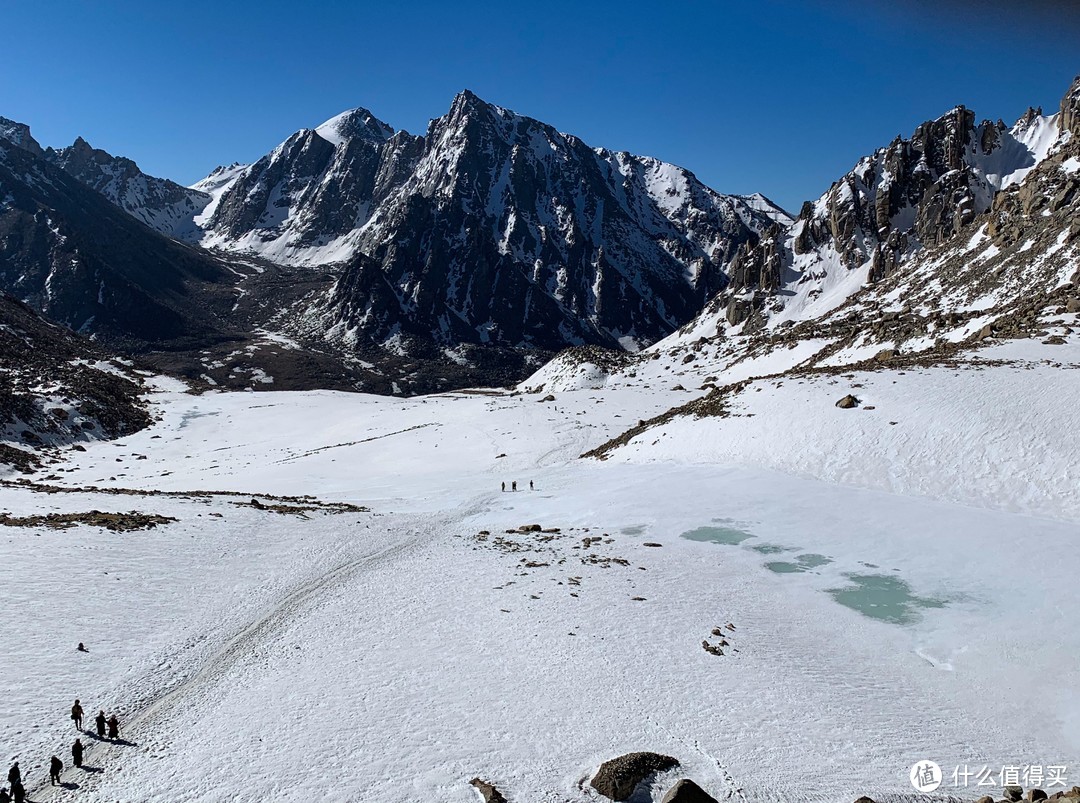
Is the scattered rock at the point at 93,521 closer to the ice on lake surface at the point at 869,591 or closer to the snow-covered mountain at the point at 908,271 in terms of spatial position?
the ice on lake surface at the point at 869,591

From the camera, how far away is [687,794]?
36.9 feet

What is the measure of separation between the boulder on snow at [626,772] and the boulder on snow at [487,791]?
1.87 meters

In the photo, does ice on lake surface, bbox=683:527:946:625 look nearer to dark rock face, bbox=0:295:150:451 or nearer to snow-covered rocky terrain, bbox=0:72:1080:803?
snow-covered rocky terrain, bbox=0:72:1080:803

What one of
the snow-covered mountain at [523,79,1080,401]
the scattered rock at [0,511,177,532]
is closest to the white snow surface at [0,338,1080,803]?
the scattered rock at [0,511,177,532]

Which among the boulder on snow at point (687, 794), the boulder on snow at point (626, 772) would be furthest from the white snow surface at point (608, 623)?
the boulder on snow at point (687, 794)

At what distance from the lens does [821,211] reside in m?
174

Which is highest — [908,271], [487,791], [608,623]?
[908,271]

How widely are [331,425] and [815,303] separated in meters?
118

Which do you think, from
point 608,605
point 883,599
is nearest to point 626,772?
point 608,605

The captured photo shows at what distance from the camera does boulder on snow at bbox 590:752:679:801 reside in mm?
11820

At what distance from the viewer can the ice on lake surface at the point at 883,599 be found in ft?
65.2

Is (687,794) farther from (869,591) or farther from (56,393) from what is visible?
(56,393)

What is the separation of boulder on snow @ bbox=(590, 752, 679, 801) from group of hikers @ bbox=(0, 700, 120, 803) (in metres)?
10.4

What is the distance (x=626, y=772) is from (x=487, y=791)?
8.98 ft
